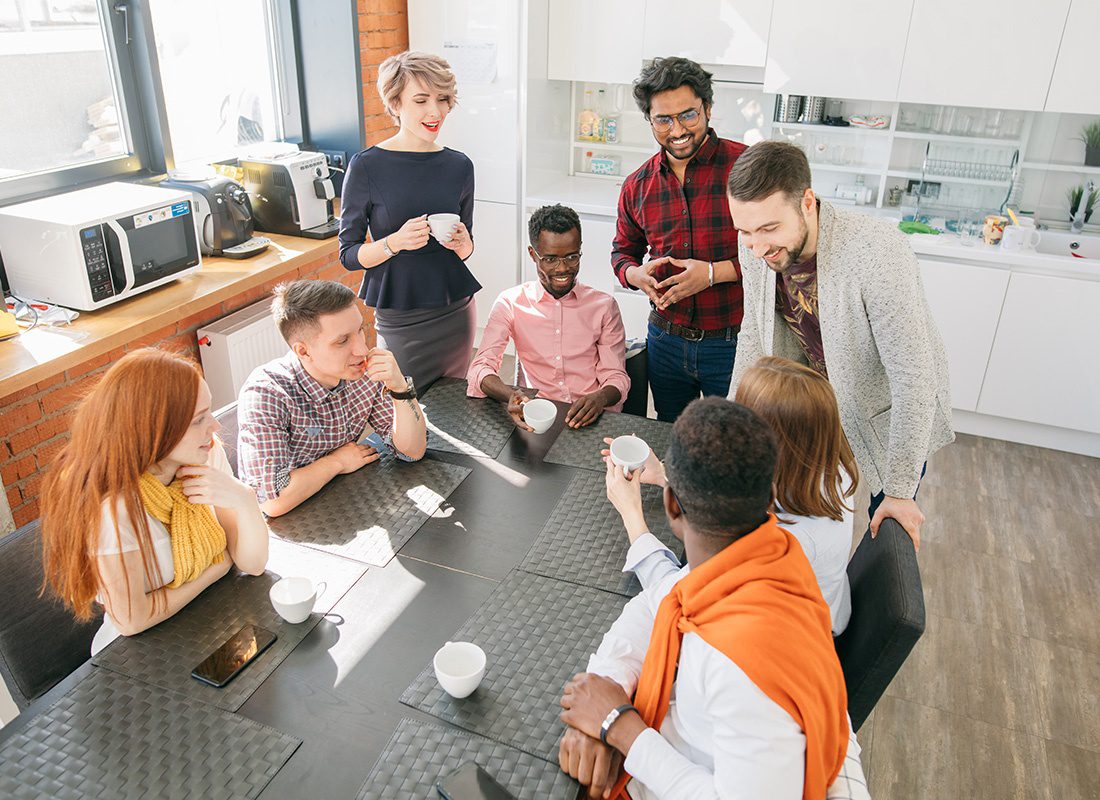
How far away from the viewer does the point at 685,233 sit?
2424mm

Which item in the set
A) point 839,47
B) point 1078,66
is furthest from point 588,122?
point 1078,66

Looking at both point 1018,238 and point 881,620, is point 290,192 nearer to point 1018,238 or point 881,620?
point 881,620

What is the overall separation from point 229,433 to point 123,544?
0.62 metres

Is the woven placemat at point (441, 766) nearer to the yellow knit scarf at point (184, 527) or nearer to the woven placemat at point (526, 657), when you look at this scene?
the woven placemat at point (526, 657)

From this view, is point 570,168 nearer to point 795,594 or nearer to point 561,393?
point 561,393

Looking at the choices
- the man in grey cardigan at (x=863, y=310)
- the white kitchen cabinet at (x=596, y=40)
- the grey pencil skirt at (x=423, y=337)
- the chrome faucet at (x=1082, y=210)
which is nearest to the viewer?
the man in grey cardigan at (x=863, y=310)

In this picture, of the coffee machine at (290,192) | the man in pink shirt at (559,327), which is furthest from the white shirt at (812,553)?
the coffee machine at (290,192)

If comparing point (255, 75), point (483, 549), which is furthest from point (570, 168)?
point (483, 549)

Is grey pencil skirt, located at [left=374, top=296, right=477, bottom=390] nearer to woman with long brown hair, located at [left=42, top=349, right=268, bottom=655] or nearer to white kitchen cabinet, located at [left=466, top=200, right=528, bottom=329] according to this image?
woman with long brown hair, located at [left=42, top=349, right=268, bottom=655]

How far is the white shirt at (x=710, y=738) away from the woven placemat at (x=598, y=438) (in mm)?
639

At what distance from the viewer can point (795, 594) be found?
1101mm

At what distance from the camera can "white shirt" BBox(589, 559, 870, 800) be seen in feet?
3.23

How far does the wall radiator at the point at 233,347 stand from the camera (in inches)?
125

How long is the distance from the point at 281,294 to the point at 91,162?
185 centimetres
